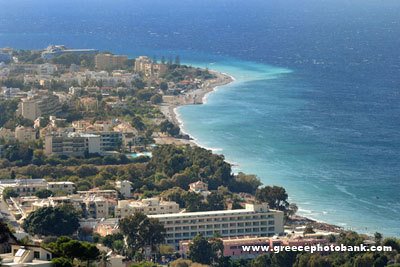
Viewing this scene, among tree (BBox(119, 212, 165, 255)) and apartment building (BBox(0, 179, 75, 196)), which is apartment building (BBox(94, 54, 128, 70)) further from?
tree (BBox(119, 212, 165, 255))

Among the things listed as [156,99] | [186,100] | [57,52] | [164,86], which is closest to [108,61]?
[57,52]

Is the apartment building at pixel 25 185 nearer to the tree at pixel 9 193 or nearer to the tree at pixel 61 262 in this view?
the tree at pixel 9 193

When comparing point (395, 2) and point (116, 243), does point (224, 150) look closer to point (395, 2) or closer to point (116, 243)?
point (116, 243)

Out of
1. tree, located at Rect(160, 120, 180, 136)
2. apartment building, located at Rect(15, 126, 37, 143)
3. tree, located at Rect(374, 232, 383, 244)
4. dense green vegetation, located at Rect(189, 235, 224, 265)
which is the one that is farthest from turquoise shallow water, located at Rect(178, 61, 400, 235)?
apartment building, located at Rect(15, 126, 37, 143)

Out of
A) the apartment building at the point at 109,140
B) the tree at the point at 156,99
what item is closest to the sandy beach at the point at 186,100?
the tree at the point at 156,99

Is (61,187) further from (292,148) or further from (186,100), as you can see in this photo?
(186,100)

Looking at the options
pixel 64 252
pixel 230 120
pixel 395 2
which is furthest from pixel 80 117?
pixel 395 2
